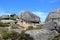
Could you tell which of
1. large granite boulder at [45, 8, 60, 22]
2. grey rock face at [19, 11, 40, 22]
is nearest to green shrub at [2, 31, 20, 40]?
large granite boulder at [45, 8, 60, 22]

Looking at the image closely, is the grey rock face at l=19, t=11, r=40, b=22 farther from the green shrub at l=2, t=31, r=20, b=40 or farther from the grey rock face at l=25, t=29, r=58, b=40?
the grey rock face at l=25, t=29, r=58, b=40

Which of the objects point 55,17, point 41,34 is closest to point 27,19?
point 55,17

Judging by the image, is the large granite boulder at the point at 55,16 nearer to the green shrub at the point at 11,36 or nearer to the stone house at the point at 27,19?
the green shrub at the point at 11,36

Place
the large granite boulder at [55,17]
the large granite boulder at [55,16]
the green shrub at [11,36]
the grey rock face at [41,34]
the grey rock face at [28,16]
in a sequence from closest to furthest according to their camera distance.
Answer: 1. the grey rock face at [41,34]
2. the green shrub at [11,36]
3. the large granite boulder at [55,17]
4. the large granite boulder at [55,16]
5. the grey rock face at [28,16]

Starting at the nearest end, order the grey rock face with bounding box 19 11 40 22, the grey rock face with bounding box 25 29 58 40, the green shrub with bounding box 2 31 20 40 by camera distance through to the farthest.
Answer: the grey rock face with bounding box 25 29 58 40 < the green shrub with bounding box 2 31 20 40 < the grey rock face with bounding box 19 11 40 22

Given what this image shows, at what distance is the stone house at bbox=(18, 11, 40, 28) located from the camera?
39250mm

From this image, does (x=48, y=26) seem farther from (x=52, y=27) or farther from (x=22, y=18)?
(x=22, y=18)

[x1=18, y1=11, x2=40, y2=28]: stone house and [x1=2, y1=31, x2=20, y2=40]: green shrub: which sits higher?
[x1=18, y1=11, x2=40, y2=28]: stone house

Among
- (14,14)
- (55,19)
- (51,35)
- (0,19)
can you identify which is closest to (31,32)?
(51,35)

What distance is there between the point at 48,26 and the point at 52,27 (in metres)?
0.52

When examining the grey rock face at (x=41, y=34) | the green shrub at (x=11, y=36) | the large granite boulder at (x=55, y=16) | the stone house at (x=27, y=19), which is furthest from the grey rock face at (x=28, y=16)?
the grey rock face at (x=41, y=34)

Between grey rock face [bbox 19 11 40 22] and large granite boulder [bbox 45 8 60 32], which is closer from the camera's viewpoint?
large granite boulder [bbox 45 8 60 32]

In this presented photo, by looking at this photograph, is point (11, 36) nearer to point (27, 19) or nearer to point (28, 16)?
point (28, 16)

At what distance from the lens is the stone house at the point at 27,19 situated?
39.2 metres
